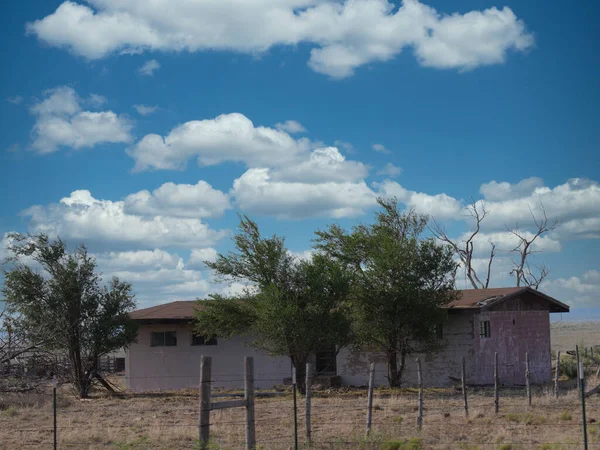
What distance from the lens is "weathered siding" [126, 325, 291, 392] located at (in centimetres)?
3375

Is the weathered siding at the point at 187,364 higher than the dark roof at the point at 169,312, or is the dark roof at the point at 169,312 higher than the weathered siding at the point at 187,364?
the dark roof at the point at 169,312

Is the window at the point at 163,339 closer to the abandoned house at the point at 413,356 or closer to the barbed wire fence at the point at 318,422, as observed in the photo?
the abandoned house at the point at 413,356

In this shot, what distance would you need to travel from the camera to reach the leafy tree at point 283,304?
29078 millimetres

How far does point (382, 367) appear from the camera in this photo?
107 ft

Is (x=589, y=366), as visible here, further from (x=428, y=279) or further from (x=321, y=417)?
(x=321, y=417)

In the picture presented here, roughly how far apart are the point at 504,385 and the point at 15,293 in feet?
67.3

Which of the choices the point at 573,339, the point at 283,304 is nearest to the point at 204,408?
the point at 283,304

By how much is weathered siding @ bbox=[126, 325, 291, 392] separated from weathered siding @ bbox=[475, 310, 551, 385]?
8.42 meters

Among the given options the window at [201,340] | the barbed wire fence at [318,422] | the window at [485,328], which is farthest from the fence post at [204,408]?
the window at [201,340]

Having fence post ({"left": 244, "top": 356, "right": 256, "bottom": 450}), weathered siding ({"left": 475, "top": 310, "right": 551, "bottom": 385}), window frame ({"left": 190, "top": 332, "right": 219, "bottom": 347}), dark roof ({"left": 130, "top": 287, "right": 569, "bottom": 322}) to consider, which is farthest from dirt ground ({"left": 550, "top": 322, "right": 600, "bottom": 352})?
fence post ({"left": 244, "top": 356, "right": 256, "bottom": 450})

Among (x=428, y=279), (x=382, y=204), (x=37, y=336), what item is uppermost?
(x=382, y=204)

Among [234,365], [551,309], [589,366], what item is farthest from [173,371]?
[589,366]

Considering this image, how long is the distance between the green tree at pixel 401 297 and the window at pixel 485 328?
7.06ft

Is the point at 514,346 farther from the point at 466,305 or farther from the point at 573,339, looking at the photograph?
the point at 573,339
